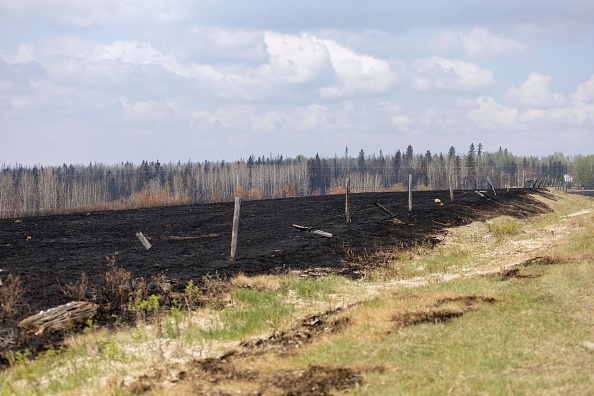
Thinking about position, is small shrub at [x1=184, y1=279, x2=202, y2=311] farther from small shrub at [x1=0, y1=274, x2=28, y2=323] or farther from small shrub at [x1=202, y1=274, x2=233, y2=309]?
small shrub at [x1=0, y1=274, x2=28, y2=323]

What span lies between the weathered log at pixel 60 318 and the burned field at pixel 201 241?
3.92ft

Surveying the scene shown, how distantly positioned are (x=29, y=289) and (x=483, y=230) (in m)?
26.3

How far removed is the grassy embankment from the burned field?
11.6 feet

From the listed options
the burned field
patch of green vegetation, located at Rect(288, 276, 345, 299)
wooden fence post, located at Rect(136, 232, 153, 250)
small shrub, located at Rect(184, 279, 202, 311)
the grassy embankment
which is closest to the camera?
the grassy embankment

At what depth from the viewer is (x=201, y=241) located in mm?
29031

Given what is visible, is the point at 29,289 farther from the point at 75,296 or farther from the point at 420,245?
the point at 420,245

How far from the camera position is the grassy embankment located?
32.7 feet

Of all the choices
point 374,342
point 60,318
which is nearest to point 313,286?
point 374,342

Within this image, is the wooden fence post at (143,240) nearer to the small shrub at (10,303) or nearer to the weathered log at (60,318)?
the small shrub at (10,303)

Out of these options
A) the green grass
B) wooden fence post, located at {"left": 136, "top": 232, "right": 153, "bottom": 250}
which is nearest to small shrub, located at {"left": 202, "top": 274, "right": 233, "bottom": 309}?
the green grass

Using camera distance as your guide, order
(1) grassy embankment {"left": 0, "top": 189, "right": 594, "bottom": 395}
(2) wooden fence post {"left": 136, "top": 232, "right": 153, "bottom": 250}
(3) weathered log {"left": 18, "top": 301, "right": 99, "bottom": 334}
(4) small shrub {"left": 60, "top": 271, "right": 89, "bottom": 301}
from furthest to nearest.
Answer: (2) wooden fence post {"left": 136, "top": 232, "right": 153, "bottom": 250} < (4) small shrub {"left": 60, "top": 271, "right": 89, "bottom": 301} < (3) weathered log {"left": 18, "top": 301, "right": 99, "bottom": 334} < (1) grassy embankment {"left": 0, "top": 189, "right": 594, "bottom": 395}

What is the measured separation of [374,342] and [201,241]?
18130mm

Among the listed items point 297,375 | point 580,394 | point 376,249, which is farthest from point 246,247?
point 580,394

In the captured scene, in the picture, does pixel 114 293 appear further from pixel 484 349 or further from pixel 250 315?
pixel 484 349
